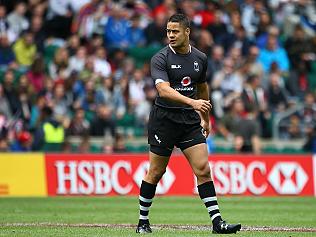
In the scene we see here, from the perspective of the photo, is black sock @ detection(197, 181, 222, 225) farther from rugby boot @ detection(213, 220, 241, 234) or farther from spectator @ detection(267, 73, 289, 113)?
spectator @ detection(267, 73, 289, 113)

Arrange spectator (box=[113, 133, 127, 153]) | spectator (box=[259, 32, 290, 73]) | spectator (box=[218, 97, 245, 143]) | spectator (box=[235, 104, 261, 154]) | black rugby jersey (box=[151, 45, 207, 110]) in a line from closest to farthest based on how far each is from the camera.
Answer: black rugby jersey (box=[151, 45, 207, 110]) → spectator (box=[113, 133, 127, 153]) → spectator (box=[235, 104, 261, 154]) → spectator (box=[218, 97, 245, 143]) → spectator (box=[259, 32, 290, 73])

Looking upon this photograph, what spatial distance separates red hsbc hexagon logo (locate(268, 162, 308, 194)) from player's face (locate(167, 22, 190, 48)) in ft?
34.5

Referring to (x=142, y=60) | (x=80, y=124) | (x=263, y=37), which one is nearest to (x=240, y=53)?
(x=263, y=37)

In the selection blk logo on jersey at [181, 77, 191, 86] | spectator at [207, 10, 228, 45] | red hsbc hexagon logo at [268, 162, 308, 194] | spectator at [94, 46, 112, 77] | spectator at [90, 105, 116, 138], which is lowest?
red hsbc hexagon logo at [268, 162, 308, 194]

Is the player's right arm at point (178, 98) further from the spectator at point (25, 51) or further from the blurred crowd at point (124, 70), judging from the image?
the spectator at point (25, 51)

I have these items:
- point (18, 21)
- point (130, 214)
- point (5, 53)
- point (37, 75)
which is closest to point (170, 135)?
point (130, 214)

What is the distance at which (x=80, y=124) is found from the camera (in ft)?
74.3

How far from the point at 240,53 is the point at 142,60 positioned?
2.66 metres

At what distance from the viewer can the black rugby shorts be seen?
464 inches

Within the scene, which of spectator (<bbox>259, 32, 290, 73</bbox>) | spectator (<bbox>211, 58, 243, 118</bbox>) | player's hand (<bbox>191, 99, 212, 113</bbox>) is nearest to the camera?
player's hand (<bbox>191, 99, 212, 113</bbox>)

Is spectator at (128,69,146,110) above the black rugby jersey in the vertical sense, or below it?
below

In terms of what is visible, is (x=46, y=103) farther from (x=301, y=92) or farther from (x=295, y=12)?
(x=295, y=12)

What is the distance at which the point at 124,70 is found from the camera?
2445 cm

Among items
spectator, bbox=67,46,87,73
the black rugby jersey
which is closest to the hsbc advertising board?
spectator, bbox=67,46,87,73
